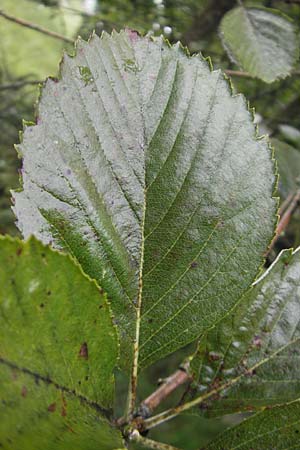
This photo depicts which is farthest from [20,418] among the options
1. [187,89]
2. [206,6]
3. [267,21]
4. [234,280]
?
[206,6]

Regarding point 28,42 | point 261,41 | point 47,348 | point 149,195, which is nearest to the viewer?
point 47,348

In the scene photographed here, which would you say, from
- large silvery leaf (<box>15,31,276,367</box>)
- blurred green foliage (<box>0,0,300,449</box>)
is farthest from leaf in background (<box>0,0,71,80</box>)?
large silvery leaf (<box>15,31,276,367</box>)

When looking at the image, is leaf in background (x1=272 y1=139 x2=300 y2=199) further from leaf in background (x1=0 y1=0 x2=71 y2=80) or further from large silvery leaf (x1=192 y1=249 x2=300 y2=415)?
leaf in background (x1=0 y1=0 x2=71 y2=80)

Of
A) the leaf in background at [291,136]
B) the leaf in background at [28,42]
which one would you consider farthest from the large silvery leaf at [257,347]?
the leaf in background at [28,42]

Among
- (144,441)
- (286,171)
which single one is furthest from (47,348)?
(286,171)

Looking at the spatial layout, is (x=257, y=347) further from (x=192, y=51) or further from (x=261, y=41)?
(x=192, y=51)
